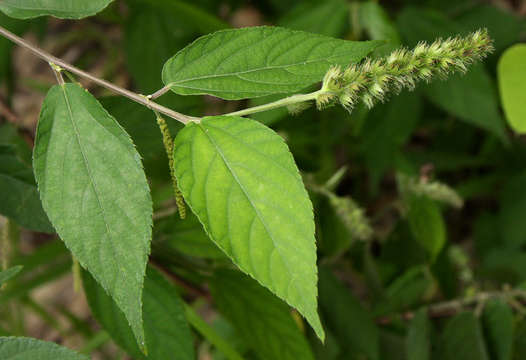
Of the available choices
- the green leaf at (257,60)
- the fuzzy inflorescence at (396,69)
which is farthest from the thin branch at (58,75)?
the fuzzy inflorescence at (396,69)

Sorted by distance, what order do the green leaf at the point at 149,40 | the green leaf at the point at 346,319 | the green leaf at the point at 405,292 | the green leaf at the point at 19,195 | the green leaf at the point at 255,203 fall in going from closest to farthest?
the green leaf at the point at 255,203, the green leaf at the point at 19,195, the green leaf at the point at 346,319, the green leaf at the point at 405,292, the green leaf at the point at 149,40

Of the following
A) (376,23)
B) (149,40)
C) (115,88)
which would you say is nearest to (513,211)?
(376,23)

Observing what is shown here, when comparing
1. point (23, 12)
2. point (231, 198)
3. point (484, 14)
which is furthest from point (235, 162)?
point (484, 14)

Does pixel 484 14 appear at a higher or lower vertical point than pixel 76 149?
higher

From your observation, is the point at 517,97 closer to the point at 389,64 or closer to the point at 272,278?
the point at 389,64

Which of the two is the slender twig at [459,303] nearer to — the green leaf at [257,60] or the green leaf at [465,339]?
the green leaf at [465,339]

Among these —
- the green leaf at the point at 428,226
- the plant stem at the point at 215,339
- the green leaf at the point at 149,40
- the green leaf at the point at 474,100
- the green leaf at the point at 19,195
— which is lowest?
the plant stem at the point at 215,339

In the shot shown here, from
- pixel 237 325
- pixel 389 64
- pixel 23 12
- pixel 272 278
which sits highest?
pixel 23 12

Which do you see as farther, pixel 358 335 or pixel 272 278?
pixel 358 335
